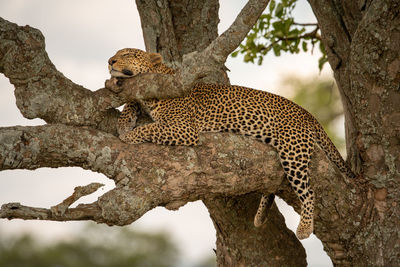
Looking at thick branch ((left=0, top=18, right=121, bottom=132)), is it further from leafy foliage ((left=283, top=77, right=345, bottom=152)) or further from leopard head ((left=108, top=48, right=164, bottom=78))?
leafy foliage ((left=283, top=77, right=345, bottom=152))

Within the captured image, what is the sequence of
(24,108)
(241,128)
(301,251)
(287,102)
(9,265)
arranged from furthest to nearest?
(9,265) → (301,251) → (287,102) → (241,128) → (24,108)

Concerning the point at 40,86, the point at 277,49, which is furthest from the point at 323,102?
the point at 40,86

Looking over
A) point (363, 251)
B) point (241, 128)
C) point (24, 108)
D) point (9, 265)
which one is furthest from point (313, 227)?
point (9, 265)

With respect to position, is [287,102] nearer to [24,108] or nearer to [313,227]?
[313,227]

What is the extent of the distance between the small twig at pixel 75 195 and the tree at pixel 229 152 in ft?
0.04

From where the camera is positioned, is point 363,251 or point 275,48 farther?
point 275,48

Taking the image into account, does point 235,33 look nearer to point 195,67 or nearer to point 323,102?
point 195,67

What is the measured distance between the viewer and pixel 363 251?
274 inches

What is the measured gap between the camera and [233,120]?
6820 mm

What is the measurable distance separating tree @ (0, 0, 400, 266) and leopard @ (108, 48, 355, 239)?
181mm

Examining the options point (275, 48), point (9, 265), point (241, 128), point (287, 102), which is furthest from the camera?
point (9, 265)

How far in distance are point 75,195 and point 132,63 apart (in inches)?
88.3

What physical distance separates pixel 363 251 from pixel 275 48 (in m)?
4.79

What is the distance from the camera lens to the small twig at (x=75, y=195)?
5.35 meters
